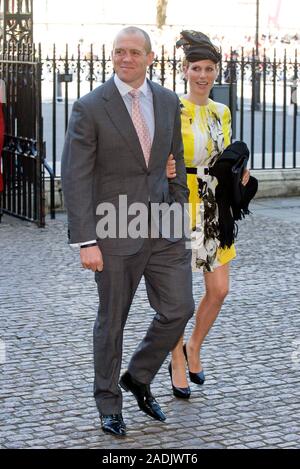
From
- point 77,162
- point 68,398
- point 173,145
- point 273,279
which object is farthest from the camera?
point 273,279

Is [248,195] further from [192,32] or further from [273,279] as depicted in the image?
[273,279]

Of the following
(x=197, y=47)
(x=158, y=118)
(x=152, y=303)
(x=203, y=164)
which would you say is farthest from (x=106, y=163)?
(x=197, y=47)

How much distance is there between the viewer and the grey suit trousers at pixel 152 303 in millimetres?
5742

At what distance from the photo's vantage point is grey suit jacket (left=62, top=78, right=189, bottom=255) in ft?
18.3

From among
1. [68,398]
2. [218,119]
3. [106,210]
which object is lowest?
[68,398]

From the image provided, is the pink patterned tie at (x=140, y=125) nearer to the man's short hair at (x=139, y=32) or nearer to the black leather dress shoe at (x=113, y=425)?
the man's short hair at (x=139, y=32)

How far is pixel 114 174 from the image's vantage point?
5.66 meters

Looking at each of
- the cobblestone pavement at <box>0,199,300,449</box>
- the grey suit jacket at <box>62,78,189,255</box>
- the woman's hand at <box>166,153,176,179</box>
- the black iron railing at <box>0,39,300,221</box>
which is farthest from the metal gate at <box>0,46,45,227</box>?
the grey suit jacket at <box>62,78,189,255</box>

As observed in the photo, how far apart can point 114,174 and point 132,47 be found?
592 mm

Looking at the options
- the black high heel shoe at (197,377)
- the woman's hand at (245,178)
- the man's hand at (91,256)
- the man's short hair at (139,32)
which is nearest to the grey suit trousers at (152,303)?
the man's hand at (91,256)

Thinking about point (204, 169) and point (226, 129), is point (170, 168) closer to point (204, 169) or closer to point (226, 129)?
point (204, 169)

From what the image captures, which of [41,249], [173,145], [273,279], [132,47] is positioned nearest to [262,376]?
[173,145]

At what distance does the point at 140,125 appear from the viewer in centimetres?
575

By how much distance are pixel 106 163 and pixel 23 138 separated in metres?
6.96
